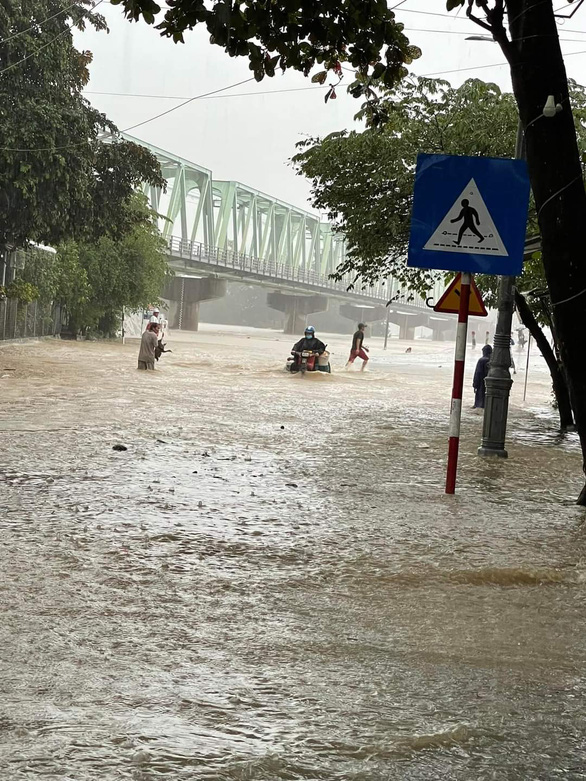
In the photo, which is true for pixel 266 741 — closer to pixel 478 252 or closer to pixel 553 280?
pixel 553 280

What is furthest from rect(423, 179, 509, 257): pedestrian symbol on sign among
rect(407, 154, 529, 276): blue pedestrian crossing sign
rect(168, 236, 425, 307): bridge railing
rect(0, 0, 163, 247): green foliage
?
rect(168, 236, 425, 307): bridge railing

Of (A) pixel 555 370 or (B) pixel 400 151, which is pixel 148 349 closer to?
(B) pixel 400 151

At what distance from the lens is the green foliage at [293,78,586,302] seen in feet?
62.0

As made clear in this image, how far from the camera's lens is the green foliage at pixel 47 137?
26.8m

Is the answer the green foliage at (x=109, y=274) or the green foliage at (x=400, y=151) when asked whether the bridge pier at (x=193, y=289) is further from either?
the green foliage at (x=400, y=151)

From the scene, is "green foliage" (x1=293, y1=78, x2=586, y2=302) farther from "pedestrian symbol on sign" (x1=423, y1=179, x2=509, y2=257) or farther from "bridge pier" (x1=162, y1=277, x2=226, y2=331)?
"bridge pier" (x1=162, y1=277, x2=226, y2=331)

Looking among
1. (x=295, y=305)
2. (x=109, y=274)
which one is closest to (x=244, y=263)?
(x=295, y=305)

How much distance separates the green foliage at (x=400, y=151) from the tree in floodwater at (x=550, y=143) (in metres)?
10.8

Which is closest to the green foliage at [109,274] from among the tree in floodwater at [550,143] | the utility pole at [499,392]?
the utility pole at [499,392]

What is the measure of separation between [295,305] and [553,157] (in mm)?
82275

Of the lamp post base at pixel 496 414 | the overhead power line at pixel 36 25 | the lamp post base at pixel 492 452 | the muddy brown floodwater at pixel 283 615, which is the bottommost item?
the muddy brown floodwater at pixel 283 615

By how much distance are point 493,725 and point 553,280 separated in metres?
4.85

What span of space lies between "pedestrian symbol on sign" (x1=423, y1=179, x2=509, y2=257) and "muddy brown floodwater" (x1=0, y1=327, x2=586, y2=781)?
2.19 m

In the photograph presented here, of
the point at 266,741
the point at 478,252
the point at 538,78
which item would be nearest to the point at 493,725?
the point at 266,741
